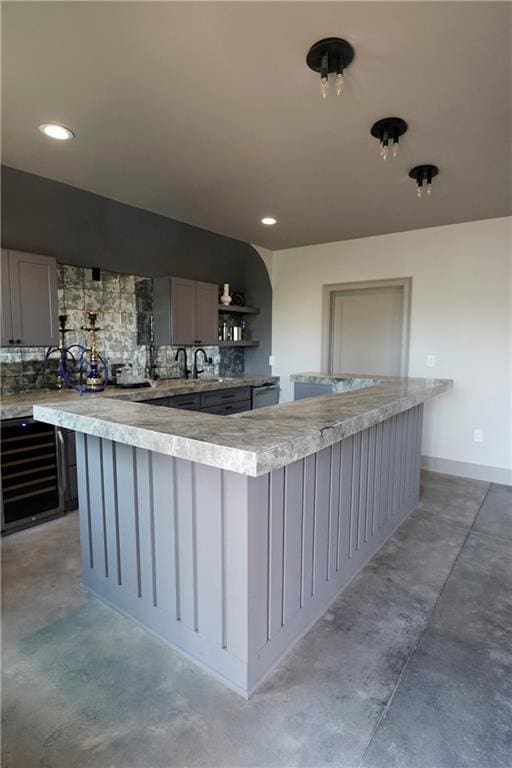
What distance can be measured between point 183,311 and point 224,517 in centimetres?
316

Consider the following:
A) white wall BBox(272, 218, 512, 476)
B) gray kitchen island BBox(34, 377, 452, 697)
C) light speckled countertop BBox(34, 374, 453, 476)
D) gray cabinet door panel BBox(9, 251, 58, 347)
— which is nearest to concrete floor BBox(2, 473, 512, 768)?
gray kitchen island BBox(34, 377, 452, 697)

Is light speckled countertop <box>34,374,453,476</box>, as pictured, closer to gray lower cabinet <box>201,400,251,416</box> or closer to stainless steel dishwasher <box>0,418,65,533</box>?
stainless steel dishwasher <box>0,418,65,533</box>

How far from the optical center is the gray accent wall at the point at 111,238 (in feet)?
10.1

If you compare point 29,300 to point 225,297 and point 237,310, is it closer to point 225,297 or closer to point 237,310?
point 225,297

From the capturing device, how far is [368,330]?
4.95m

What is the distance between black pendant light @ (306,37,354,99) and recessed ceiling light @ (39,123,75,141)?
145 centimetres

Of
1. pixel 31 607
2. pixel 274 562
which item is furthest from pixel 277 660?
pixel 31 607

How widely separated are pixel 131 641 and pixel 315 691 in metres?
Answer: 0.84

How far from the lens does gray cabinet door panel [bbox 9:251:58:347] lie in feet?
9.82

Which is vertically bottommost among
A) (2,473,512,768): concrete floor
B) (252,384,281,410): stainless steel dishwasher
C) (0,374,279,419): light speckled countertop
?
(2,473,512,768): concrete floor

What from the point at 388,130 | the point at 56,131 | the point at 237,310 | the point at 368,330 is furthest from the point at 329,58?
the point at 237,310

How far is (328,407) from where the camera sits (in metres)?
2.03

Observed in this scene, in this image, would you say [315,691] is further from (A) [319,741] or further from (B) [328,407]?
(B) [328,407]

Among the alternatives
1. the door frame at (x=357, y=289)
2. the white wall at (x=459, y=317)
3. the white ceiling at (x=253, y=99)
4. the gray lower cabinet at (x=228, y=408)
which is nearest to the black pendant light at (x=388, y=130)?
the white ceiling at (x=253, y=99)
